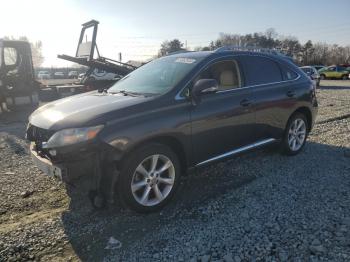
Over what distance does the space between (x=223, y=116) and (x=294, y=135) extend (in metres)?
2.08

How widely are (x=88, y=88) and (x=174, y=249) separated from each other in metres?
11.6

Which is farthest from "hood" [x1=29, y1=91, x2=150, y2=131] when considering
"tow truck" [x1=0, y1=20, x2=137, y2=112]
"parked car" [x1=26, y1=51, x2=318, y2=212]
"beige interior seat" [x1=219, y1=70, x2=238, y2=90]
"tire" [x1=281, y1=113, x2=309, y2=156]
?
"tow truck" [x1=0, y1=20, x2=137, y2=112]

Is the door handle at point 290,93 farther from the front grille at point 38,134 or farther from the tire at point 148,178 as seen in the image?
the front grille at point 38,134

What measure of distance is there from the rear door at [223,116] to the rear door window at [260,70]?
7.4 inches

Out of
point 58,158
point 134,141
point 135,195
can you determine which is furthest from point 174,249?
point 58,158

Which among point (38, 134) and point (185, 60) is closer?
point (38, 134)

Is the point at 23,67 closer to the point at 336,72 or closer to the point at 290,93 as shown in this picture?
the point at 290,93

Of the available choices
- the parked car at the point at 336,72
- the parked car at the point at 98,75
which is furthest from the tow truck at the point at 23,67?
the parked car at the point at 336,72

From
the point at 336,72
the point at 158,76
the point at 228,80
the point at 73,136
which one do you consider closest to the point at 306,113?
the point at 228,80

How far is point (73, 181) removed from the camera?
3.38 metres

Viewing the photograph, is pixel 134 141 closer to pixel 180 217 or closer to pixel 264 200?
pixel 180 217

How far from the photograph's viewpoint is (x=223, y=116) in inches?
172

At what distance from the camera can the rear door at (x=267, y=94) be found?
491cm

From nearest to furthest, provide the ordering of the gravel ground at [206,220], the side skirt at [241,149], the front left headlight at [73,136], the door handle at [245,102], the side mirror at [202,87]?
the gravel ground at [206,220] < the front left headlight at [73,136] < the side mirror at [202,87] < the side skirt at [241,149] < the door handle at [245,102]
